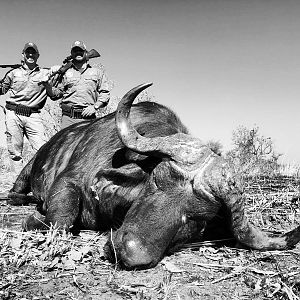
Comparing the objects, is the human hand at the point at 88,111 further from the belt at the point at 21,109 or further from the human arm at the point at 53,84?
the belt at the point at 21,109

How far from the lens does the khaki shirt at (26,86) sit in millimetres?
8852

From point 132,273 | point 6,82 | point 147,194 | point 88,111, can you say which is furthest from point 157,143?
point 6,82

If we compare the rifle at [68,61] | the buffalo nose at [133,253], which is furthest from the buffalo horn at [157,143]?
the rifle at [68,61]

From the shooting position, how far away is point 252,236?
3.35 m

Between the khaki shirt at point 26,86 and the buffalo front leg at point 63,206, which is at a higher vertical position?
the khaki shirt at point 26,86

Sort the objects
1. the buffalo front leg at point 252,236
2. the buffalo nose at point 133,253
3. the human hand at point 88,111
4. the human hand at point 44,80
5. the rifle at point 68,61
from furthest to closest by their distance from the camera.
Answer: the human hand at point 44,80
the rifle at point 68,61
the human hand at point 88,111
the buffalo front leg at point 252,236
the buffalo nose at point 133,253

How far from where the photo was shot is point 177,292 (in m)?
2.60

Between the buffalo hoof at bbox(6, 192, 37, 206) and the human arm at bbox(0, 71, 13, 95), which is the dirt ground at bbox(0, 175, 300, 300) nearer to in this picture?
the buffalo hoof at bbox(6, 192, 37, 206)

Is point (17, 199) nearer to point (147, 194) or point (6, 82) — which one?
point (147, 194)

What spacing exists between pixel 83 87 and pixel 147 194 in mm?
5303

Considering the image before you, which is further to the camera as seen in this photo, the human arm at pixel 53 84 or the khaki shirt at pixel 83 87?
the human arm at pixel 53 84

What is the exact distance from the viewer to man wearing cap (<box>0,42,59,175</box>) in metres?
8.88

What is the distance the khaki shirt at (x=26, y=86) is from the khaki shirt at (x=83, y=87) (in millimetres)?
643

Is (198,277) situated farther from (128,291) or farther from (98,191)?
(98,191)
